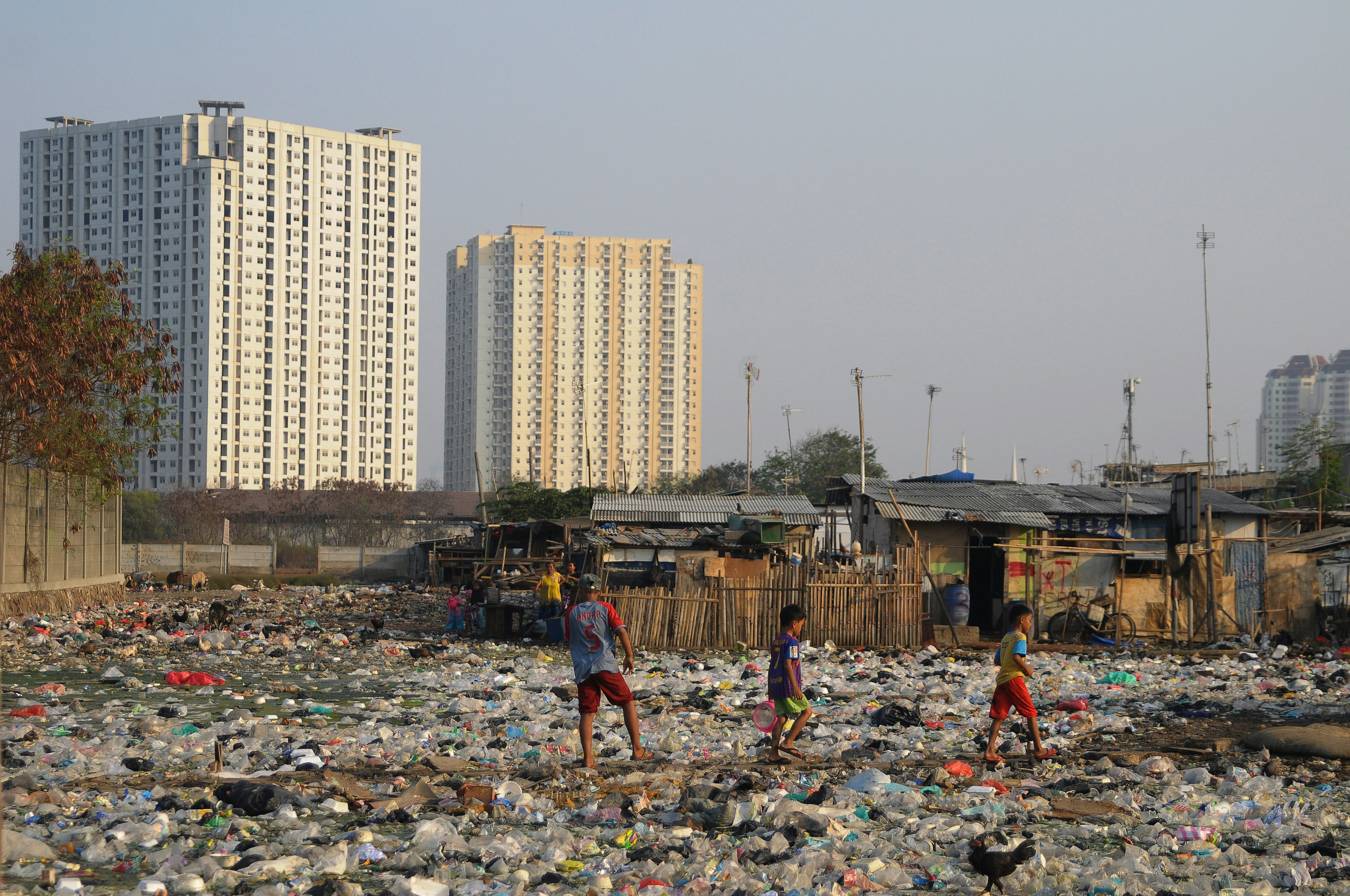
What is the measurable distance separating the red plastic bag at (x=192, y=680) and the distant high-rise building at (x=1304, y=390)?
187 metres

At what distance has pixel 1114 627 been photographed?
18.5m

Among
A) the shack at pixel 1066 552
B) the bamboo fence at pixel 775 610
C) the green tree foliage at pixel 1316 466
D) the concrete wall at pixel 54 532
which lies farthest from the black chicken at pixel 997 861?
the green tree foliage at pixel 1316 466

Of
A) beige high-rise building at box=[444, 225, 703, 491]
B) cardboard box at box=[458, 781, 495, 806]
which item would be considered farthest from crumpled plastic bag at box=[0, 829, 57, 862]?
beige high-rise building at box=[444, 225, 703, 491]

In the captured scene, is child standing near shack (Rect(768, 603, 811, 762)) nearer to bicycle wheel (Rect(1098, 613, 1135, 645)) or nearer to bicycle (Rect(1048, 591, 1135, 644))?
bicycle (Rect(1048, 591, 1135, 644))

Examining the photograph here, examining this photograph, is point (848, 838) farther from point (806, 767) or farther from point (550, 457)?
point (550, 457)

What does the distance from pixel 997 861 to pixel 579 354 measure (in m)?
114

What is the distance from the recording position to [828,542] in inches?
904

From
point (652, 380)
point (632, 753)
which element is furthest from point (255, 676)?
point (652, 380)

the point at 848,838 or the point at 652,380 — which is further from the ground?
the point at 652,380

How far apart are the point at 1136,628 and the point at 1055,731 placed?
33.0ft

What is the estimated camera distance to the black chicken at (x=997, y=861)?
527 cm

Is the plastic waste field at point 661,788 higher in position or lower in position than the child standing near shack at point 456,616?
higher

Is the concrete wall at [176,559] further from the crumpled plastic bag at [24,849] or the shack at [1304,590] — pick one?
the crumpled plastic bag at [24,849]

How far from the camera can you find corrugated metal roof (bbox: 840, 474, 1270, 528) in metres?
19.7
